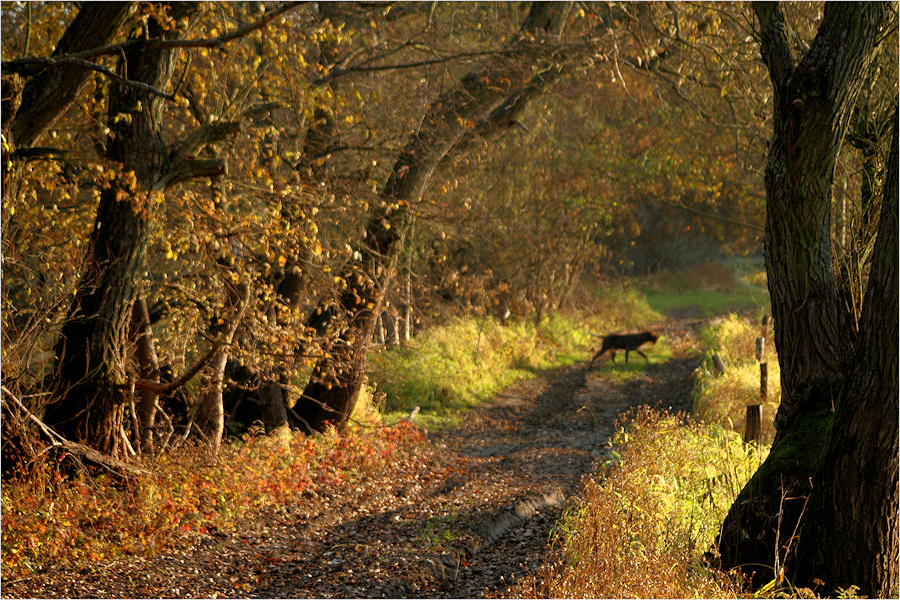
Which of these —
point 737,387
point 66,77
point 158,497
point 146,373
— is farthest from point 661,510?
point 737,387

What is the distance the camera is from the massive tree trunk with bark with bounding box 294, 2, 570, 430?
9734 millimetres

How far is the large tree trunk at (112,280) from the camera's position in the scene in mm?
6898

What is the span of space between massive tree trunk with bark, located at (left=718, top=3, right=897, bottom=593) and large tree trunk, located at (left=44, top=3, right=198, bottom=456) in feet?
18.0

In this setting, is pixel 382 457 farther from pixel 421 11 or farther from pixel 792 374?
pixel 421 11

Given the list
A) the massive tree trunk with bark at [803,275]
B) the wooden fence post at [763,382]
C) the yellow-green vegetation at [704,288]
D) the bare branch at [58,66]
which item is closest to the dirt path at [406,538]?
the massive tree trunk with bark at [803,275]

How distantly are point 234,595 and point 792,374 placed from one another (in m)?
4.94

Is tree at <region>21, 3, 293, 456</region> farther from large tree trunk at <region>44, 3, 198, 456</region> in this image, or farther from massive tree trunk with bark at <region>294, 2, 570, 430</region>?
massive tree trunk with bark at <region>294, 2, 570, 430</region>

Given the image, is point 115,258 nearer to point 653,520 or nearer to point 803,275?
point 653,520

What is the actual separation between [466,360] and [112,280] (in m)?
10.0

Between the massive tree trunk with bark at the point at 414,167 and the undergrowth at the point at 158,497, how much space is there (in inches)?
30.0

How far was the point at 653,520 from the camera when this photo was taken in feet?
21.4

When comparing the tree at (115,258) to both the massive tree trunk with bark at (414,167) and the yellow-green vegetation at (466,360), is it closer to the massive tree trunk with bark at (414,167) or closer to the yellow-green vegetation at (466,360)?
the massive tree trunk with bark at (414,167)

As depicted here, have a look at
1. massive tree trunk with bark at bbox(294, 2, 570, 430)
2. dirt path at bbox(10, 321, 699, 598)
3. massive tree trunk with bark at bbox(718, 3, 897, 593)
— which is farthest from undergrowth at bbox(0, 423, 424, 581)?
massive tree trunk with bark at bbox(718, 3, 897, 593)

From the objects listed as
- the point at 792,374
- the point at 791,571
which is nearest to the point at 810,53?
the point at 792,374
